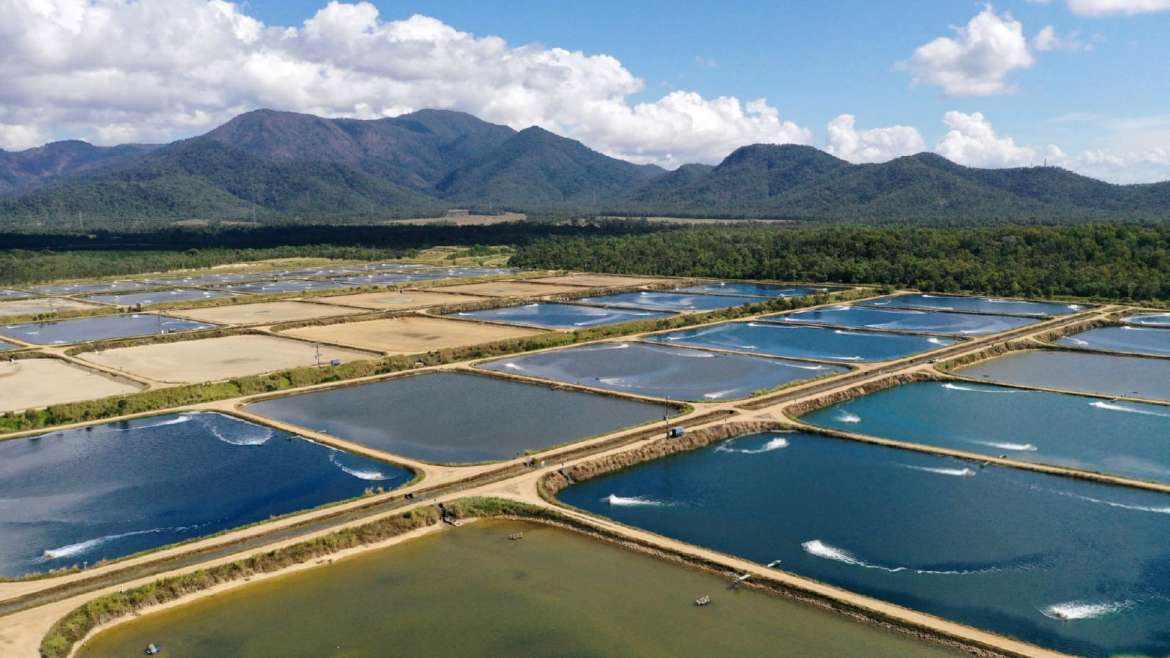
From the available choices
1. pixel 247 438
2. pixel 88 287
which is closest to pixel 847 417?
pixel 247 438

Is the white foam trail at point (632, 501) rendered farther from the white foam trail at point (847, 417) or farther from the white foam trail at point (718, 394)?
the white foam trail at point (718, 394)

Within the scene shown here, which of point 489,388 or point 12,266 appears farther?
point 12,266

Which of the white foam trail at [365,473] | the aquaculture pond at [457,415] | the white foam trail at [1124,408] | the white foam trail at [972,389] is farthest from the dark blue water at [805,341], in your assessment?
the white foam trail at [365,473]

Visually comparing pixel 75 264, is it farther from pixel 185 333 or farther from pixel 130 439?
pixel 130 439

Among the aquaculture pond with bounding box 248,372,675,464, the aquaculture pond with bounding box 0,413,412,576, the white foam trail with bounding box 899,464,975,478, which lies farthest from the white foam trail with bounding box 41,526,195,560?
the white foam trail with bounding box 899,464,975,478

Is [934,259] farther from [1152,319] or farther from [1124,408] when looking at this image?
[1124,408]

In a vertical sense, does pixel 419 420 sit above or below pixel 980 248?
below

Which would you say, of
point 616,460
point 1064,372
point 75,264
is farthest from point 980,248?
point 75,264

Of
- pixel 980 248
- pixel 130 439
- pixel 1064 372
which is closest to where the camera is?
pixel 130 439
